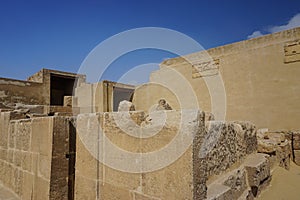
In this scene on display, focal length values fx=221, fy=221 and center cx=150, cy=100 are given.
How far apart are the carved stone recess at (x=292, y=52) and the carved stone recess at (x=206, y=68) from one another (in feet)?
7.21

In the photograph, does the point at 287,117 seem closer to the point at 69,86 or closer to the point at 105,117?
the point at 105,117

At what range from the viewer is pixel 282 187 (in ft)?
10.2

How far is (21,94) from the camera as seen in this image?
1133cm

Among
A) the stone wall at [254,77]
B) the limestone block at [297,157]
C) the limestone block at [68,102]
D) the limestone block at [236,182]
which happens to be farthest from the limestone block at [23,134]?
the limestone block at [68,102]

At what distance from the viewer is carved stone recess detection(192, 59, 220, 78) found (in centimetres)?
824

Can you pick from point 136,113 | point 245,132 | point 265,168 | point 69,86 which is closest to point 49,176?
point 136,113

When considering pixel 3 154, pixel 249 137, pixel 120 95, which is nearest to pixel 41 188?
pixel 3 154

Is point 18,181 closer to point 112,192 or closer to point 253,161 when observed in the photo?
point 112,192

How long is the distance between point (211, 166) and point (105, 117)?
1122 mm

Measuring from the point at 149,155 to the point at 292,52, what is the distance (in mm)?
6601

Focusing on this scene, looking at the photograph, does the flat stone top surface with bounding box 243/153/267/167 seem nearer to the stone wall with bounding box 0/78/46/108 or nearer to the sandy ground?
the sandy ground

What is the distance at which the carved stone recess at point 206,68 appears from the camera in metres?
8.24

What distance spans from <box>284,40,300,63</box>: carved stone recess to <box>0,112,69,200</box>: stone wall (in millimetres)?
6700

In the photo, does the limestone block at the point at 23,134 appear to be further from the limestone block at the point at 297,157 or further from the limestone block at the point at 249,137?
the limestone block at the point at 297,157
